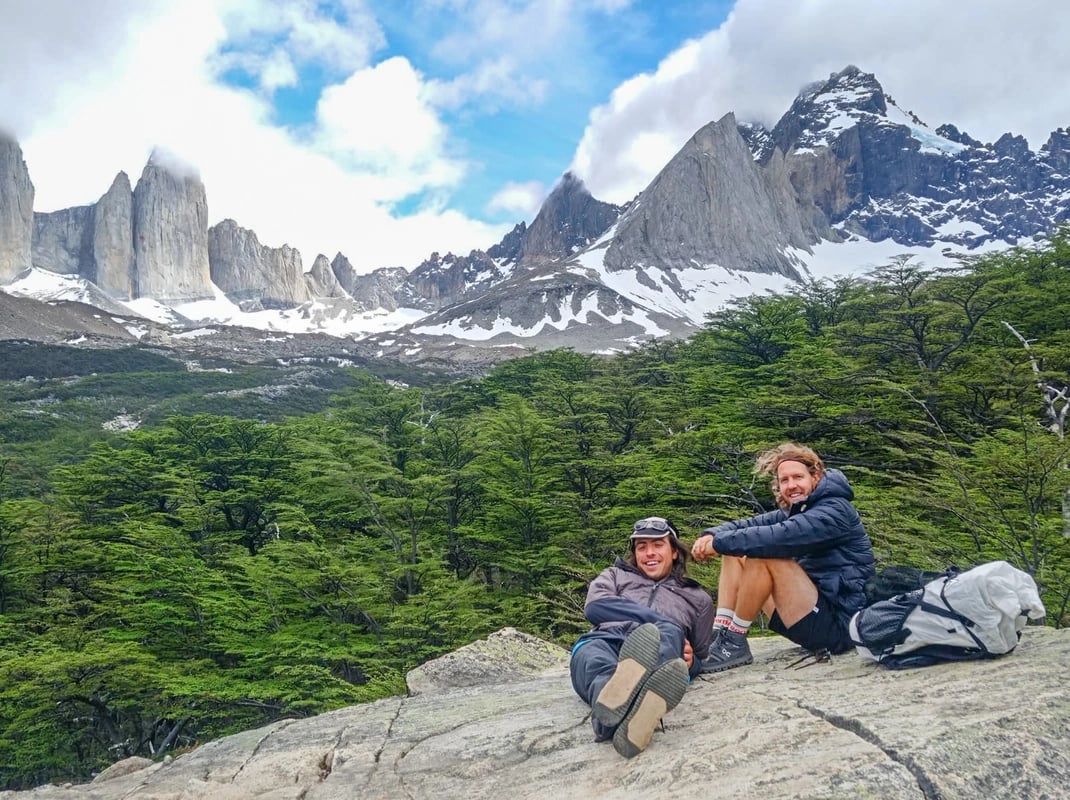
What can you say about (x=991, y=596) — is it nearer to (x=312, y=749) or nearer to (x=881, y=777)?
(x=881, y=777)

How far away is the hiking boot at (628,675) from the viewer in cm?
278

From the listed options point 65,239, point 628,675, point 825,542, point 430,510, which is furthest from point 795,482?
point 65,239

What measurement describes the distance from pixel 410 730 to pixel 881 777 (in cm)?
278

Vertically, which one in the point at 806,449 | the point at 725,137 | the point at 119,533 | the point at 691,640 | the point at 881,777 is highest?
the point at 725,137

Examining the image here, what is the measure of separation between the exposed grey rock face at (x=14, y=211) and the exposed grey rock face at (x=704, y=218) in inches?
4817

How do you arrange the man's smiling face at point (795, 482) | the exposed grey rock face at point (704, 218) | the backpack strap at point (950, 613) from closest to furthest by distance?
the backpack strap at point (950, 613), the man's smiling face at point (795, 482), the exposed grey rock face at point (704, 218)

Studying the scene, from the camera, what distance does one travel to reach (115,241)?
150m

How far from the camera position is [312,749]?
12.7 ft

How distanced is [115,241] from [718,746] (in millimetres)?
181008

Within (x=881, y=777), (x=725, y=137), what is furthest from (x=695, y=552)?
(x=725, y=137)

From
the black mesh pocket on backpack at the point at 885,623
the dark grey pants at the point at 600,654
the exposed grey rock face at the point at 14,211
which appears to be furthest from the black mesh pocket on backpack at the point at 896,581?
the exposed grey rock face at the point at 14,211

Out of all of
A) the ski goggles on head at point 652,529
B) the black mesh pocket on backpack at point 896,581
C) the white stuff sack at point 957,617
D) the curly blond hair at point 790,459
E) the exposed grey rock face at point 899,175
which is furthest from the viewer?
the exposed grey rock face at point 899,175

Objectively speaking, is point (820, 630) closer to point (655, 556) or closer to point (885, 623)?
point (885, 623)

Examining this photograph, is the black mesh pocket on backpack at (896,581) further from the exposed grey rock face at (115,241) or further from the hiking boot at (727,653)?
the exposed grey rock face at (115,241)
